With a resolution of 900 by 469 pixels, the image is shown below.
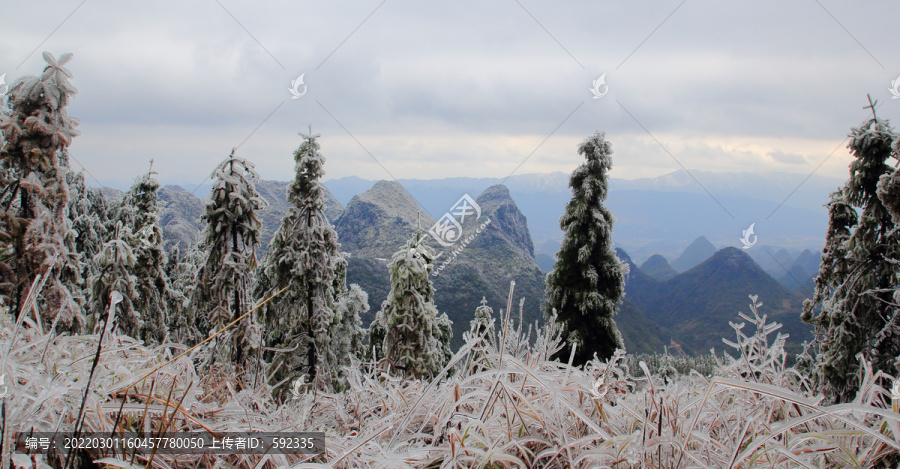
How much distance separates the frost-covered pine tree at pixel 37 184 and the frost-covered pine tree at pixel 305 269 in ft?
17.6

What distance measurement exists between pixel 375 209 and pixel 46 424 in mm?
140148

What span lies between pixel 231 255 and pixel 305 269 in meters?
3.11

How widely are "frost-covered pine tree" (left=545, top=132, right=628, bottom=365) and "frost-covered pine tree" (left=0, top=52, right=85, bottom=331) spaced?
43.3ft

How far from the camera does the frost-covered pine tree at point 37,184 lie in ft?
28.7

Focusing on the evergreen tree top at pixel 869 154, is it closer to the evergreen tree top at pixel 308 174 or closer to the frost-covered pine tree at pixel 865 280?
the frost-covered pine tree at pixel 865 280

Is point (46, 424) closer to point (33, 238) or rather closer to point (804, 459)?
point (804, 459)

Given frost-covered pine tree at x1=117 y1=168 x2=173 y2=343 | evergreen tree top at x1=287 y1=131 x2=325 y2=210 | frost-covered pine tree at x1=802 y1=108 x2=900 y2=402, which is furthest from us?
frost-covered pine tree at x1=117 y1=168 x2=173 y2=343

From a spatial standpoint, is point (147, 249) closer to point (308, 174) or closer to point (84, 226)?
point (308, 174)

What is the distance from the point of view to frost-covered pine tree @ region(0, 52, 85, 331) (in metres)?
8.73

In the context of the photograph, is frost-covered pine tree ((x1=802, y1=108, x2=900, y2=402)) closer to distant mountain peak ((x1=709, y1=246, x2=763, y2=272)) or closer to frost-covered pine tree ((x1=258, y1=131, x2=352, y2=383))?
frost-covered pine tree ((x1=258, y1=131, x2=352, y2=383))

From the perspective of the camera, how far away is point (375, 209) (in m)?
140

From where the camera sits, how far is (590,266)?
15.9m

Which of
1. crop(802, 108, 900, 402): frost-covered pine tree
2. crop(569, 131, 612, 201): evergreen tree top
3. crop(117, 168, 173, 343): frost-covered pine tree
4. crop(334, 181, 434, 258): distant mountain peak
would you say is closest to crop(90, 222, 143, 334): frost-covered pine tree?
crop(117, 168, 173, 343): frost-covered pine tree

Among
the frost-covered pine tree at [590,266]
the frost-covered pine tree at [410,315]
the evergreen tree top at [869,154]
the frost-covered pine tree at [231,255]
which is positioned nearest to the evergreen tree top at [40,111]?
the frost-covered pine tree at [231,255]
